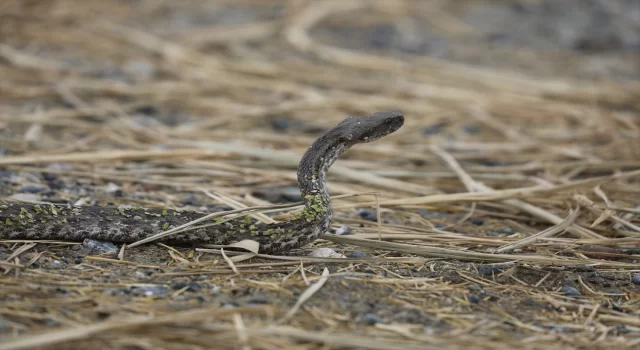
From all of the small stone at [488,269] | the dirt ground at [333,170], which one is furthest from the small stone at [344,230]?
the small stone at [488,269]

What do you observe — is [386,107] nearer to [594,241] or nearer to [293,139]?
[293,139]

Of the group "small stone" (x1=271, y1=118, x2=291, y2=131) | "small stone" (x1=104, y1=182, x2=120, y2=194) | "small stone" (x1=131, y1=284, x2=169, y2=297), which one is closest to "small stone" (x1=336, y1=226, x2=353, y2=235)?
"small stone" (x1=131, y1=284, x2=169, y2=297)

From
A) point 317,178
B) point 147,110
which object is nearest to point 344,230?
point 317,178

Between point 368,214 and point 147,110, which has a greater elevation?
point 147,110

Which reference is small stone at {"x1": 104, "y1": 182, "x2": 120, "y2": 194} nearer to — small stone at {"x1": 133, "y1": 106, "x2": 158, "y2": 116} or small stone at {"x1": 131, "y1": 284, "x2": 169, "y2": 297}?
small stone at {"x1": 131, "y1": 284, "x2": 169, "y2": 297}

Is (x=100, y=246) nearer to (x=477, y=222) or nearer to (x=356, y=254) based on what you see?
(x=356, y=254)
